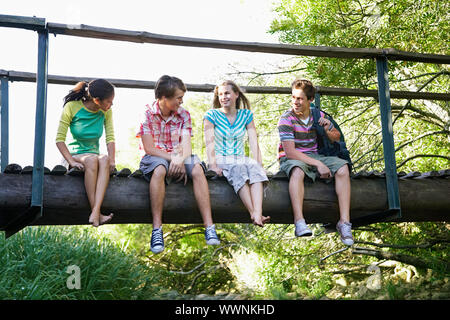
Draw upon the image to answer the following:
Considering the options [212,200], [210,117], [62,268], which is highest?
[210,117]

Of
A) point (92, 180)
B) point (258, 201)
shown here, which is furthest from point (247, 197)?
point (92, 180)

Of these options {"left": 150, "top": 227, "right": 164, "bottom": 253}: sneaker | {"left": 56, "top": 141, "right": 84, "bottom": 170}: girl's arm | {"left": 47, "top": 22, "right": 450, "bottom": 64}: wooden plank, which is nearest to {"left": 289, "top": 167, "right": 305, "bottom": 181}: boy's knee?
{"left": 47, "top": 22, "right": 450, "bottom": 64}: wooden plank

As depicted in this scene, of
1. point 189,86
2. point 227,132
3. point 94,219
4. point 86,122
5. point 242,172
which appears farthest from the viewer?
point 189,86

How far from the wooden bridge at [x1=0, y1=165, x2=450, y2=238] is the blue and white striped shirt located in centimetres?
26

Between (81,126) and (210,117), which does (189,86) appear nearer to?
(210,117)

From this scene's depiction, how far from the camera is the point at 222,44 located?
3.30 meters

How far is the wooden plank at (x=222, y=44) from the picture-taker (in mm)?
2964

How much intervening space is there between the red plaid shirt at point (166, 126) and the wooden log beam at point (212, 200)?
316mm

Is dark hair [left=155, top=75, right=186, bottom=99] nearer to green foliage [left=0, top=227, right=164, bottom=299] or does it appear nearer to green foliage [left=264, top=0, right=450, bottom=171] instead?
green foliage [left=264, top=0, right=450, bottom=171]

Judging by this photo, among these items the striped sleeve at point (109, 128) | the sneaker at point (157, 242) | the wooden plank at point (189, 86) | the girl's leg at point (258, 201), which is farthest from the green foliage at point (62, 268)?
the girl's leg at point (258, 201)

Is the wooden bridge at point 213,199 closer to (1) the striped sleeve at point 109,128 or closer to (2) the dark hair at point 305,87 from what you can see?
(1) the striped sleeve at point 109,128

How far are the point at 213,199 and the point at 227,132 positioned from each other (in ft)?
1.63

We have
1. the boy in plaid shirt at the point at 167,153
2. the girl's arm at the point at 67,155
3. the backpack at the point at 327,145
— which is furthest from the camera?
the backpack at the point at 327,145
